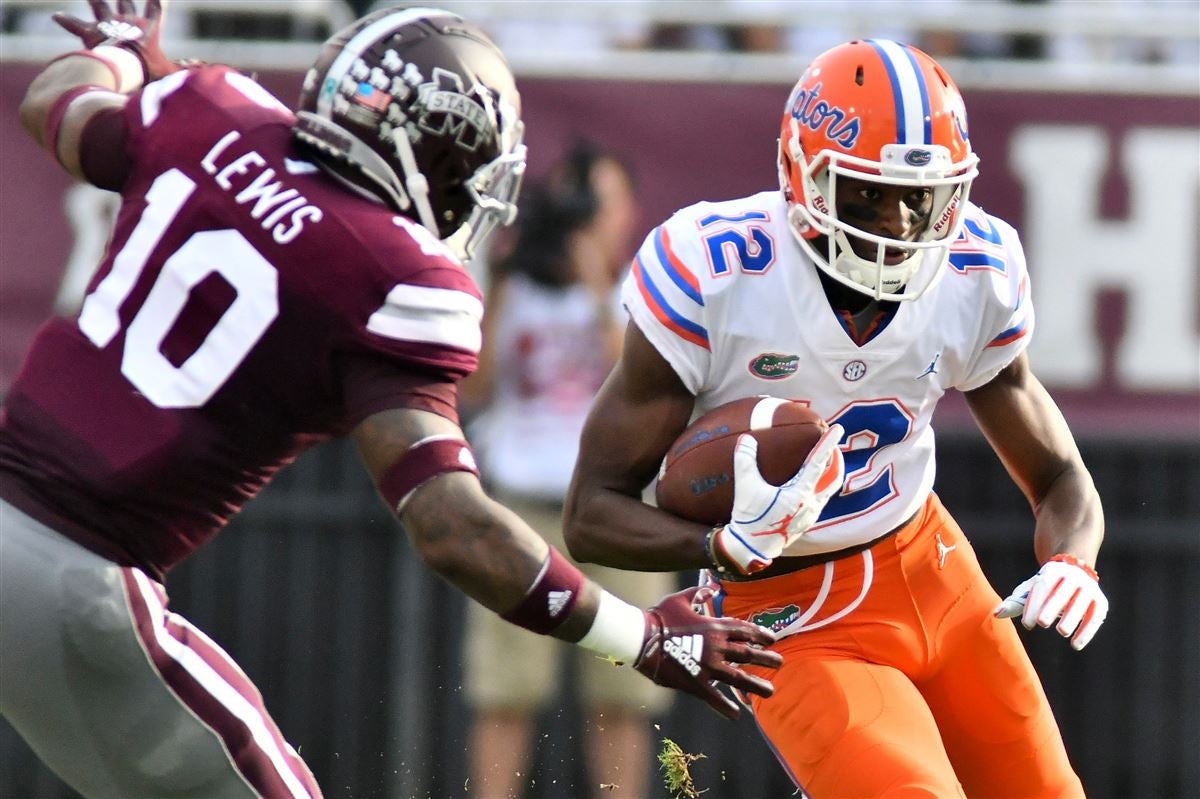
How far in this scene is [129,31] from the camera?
4.17 metres

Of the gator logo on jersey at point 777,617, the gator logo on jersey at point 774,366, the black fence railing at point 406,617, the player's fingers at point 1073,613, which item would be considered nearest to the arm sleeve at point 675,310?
the gator logo on jersey at point 774,366

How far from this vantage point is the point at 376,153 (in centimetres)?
355

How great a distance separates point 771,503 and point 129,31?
5.71 ft

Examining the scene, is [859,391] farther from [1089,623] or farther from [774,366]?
[1089,623]

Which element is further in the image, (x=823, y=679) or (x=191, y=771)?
(x=823, y=679)

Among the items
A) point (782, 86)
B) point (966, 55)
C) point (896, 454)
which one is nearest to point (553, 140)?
point (782, 86)

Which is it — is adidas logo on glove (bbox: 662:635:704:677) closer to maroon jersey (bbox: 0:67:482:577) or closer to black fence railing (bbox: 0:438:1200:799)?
maroon jersey (bbox: 0:67:482:577)

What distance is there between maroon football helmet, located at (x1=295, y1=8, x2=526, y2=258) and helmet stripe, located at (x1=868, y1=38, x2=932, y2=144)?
83cm

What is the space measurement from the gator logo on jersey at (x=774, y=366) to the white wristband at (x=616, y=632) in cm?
78

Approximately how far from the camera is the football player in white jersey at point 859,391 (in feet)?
13.0

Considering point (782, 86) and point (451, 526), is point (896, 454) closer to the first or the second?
point (451, 526)

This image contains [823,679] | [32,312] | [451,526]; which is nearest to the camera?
[451,526]

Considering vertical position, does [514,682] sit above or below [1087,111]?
below

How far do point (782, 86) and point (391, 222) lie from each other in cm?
373
